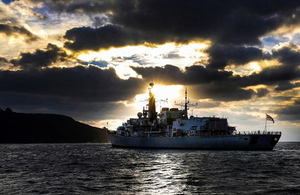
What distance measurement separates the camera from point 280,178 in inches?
1476

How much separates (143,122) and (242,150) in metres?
40.6

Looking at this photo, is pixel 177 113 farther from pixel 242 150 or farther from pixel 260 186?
pixel 260 186

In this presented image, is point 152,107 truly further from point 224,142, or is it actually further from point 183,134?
point 224,142

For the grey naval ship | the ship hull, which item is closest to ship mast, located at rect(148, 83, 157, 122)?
the grey naval ship

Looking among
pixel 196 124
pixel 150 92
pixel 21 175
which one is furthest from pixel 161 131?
pixel 21 175

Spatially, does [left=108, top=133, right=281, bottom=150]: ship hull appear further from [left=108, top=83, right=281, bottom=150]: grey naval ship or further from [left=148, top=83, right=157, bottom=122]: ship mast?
[left=148, top=83, right=157, bottom=122]: ship mast

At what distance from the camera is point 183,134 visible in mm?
92688

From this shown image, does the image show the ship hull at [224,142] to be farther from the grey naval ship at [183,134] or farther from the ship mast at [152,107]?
the ship mast at [152,107]

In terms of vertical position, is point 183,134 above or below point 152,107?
below

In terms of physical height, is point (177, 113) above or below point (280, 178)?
above

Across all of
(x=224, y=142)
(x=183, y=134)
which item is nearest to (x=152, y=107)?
(x=183, y=134)

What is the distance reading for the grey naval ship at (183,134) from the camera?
8131 cm

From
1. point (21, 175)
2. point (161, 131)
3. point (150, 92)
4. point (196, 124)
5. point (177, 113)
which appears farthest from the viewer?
point (150, 92)

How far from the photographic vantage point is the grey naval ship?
81312mm
